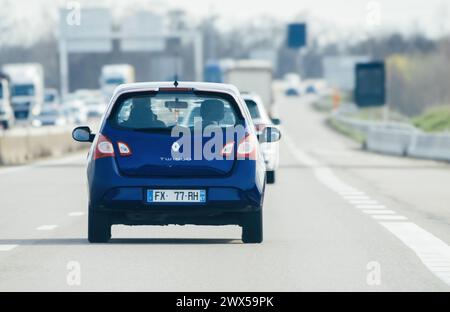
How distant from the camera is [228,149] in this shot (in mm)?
13523

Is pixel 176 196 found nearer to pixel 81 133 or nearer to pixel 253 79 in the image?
pixel 81 133

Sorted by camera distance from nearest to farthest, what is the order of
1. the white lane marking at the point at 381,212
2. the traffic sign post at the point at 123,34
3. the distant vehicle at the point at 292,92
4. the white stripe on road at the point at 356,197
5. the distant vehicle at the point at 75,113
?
the white lane marking at the point at 381,212 < the white stripe on road at the point at 356,197 < the distant vehicle at the point at 75,113 < the traffic sign post at the point at 123,34 < the distant vehicle at the point at 292,92

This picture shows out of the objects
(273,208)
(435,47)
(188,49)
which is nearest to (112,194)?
(273,208)

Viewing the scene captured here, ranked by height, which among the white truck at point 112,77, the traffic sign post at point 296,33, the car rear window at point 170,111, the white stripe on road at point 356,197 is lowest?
the white truck at point 112,77

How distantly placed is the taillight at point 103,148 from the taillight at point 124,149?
0.08m

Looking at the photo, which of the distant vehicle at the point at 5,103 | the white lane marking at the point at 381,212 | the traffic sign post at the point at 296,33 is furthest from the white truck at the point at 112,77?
the white lane marking at the point at 381,212

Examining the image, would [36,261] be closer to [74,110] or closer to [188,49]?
[74,110]

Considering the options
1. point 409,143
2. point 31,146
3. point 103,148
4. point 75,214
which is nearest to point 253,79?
point 409,143

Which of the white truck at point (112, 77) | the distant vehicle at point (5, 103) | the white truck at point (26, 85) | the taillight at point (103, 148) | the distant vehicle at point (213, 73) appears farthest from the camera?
the white truck at point (112, 77)

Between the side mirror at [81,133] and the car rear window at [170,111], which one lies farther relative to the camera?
the side mirror at [81,133]

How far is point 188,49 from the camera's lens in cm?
19225

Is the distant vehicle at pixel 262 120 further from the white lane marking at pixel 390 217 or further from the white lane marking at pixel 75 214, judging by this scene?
the white lane marking at pixel 390 217

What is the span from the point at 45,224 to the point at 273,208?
154 inches

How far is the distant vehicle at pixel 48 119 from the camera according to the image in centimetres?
8488
